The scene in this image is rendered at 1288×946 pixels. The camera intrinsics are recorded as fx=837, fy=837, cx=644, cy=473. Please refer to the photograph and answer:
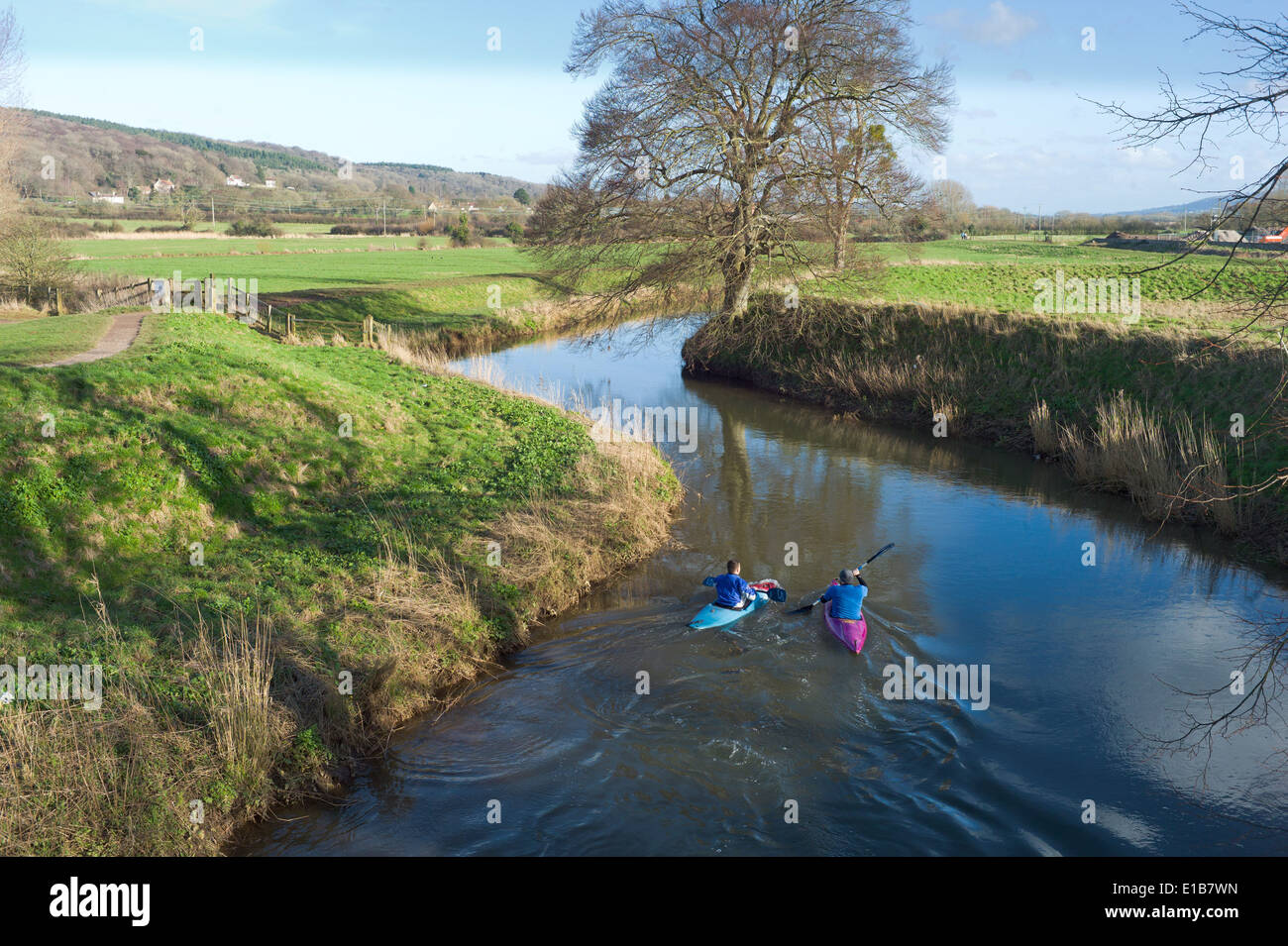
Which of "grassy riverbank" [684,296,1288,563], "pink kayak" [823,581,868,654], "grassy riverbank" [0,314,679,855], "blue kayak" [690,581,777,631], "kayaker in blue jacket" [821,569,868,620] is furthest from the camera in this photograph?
"grassy riverbank" [684,296,1288,563]

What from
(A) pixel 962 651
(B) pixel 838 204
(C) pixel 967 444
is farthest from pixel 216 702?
(B) pixel 838 204

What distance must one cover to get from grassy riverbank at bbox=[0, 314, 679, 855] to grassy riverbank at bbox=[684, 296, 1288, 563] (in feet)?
29.5

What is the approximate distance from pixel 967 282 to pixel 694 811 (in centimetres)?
3375

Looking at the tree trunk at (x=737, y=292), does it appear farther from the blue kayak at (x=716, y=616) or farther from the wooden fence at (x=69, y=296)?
the wooden fence at (x=69, y=296)

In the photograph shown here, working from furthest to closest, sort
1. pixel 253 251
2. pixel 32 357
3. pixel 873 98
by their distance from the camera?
pixel 253 251 → pixel 873 98 → pixel 32 357

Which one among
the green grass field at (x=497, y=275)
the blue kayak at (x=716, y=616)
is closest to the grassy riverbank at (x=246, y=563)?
the blue kayak at (x=716, y=616)

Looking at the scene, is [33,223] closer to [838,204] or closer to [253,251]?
[838,204]

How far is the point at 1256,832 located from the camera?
23.8 feet

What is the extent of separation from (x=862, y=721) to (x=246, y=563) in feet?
25.5

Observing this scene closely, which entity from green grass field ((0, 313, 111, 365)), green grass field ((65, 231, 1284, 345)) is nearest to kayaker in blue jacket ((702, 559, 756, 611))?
green grass field ((0, 313, 111, 365))

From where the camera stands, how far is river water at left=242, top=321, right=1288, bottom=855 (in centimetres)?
726

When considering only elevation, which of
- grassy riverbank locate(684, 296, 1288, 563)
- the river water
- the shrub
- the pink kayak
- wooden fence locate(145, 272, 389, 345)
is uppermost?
the shrub

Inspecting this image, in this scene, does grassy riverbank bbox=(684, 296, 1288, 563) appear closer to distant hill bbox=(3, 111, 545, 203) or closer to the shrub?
the shrub

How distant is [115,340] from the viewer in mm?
18281
